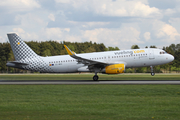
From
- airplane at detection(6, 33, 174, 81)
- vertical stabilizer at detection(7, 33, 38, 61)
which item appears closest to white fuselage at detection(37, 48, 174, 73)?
airplane at detection(6, 33, 174, 81)

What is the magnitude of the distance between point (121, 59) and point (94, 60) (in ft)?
13.8

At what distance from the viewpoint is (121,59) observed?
37.1 meters

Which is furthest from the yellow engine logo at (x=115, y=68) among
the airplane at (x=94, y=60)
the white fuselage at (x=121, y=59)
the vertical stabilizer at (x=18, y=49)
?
the vertical stabilizer at (x=18, y=49)

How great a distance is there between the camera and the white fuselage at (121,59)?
37.2 metres

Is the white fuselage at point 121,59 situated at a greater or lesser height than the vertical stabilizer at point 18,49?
lesser

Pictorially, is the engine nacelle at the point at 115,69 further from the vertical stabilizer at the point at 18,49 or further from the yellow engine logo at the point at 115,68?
the vertical stabilizer at the point at 18,49

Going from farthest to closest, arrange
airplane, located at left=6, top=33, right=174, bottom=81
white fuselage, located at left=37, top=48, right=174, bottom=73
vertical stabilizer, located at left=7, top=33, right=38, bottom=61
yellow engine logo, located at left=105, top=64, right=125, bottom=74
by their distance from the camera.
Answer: vertical stabilizer, located at left=7, top=33, right=38, bottom=61 → white fuselage, located at left=37, top=48, right=174, bottom=73 → airplane, located at left=6, top=33, right=174, bottom=81 → yellow engine logo, located at left=105, top=64, right=125, bottom=74

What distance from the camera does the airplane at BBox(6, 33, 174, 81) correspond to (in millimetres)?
36062

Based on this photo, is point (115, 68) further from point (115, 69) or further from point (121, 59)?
point (121, 59)

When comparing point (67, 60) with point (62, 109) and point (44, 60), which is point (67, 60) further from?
point (62, 109)

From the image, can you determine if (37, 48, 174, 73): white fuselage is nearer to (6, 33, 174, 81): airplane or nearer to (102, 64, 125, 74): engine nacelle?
(6, 33, 174, 81): airplane

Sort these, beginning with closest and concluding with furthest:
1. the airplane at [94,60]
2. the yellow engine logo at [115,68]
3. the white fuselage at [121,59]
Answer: the yellow engine logo at [115,68]
the airplane at [94,60]
the white fuselage at [121,59]

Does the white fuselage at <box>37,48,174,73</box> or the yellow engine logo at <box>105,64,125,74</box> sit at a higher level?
the white fuselage at <box>37,48,174,73</box>

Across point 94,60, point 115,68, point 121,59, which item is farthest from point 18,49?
point 121,59
